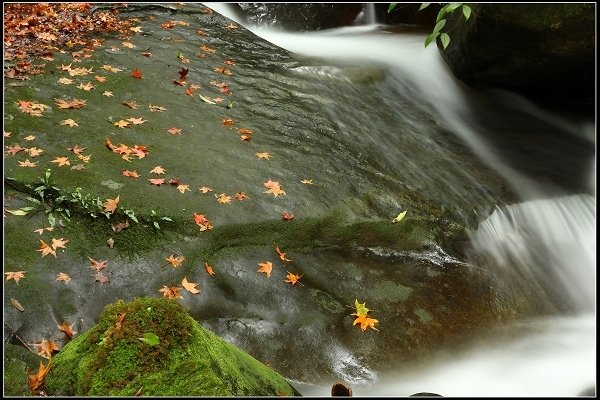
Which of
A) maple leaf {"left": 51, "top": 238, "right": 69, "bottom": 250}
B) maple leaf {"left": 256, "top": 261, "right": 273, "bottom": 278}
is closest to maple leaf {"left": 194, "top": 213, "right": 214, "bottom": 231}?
maple leaf {"left": 256, "top": 261, "right": 273, "bottom": 278}

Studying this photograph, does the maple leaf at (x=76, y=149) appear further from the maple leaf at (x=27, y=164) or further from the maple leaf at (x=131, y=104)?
the maple leaf at (x=131, y=104)

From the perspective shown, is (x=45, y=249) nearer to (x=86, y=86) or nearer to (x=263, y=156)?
(x=263, y=156)

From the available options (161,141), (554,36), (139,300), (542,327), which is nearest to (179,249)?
(161,141)

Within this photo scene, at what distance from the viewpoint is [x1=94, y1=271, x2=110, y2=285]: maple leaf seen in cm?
394

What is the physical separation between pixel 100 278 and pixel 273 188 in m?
2.12

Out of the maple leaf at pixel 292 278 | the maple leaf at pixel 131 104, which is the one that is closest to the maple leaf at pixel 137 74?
the maple leaf at pixel 131 104

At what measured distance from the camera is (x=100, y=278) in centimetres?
396

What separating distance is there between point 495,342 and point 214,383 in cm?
357

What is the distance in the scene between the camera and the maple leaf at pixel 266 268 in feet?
15.1

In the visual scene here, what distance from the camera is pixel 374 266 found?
5121 millimetres

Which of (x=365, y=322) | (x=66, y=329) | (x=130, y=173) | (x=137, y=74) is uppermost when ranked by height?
(x=137, y=74)

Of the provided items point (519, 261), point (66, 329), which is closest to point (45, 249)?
point (66, 329)

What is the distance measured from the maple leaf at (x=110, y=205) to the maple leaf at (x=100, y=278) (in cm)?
66

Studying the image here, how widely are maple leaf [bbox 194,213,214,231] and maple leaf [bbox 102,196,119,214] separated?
2.43ft
